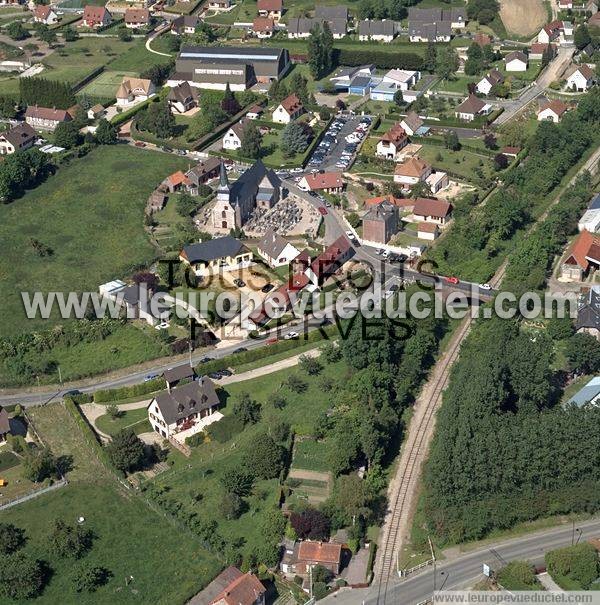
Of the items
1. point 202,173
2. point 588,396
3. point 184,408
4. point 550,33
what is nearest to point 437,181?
point 202,173

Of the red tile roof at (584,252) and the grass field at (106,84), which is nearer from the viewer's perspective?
the red tile roof at (584,252)

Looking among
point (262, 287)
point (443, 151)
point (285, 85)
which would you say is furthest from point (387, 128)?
point (262, 287)

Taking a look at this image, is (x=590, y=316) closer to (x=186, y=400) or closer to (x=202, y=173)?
(x=186, y=400)

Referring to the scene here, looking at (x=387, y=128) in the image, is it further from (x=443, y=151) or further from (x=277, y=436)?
(x=277, y=436)

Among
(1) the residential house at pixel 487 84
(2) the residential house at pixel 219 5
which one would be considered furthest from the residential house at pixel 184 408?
(2) the residential house at pixel 219 5

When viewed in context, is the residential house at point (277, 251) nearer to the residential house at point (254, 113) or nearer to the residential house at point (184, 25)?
the residential house at point (254, 113)

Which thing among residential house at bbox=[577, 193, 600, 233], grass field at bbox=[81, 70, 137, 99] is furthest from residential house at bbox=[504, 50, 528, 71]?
grass field at bbox=[81, 70, 137, 99]
